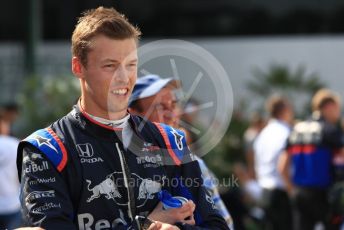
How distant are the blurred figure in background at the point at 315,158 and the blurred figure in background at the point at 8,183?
3151 millimetres

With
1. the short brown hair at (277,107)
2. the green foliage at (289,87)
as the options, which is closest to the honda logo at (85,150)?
the short brown hair at (277,107)

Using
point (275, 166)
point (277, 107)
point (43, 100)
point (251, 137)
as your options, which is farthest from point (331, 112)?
point (43, 100)

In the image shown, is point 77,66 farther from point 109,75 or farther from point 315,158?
point 315,158

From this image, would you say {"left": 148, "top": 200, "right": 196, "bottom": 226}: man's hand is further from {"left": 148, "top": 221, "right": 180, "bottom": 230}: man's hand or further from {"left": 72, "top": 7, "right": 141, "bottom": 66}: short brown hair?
{"left": 72, "top": 7, "right": 141, "bottom": 66}: short brown hair

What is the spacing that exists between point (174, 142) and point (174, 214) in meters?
0.33

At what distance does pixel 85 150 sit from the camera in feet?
9.64

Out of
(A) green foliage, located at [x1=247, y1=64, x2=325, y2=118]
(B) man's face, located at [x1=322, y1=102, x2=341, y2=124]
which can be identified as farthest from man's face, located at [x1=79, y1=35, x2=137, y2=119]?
(A) green foliage, located at [x1=247, y1=64, x2=325, y2=118]

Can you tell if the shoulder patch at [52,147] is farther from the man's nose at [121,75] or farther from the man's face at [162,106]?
the man's face at [162,106]

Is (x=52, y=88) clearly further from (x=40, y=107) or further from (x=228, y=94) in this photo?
(x=228, y=94)

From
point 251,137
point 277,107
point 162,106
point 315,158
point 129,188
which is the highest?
point 129,188

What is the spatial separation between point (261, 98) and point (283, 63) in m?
1.42

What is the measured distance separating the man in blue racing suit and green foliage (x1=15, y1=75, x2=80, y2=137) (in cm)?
1043

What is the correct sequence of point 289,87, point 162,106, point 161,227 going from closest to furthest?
1. point 161,227
2. point 162,106
3. point 289,87

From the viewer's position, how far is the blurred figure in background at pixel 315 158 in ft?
31.7
